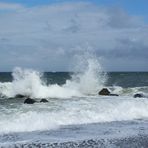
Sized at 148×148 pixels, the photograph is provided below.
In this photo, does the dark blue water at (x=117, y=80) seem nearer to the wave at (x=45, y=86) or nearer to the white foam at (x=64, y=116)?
the wave at (x=45, y=86)

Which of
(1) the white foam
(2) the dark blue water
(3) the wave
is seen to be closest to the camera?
(1) the white foam

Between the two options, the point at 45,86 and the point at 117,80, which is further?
the point at 117,80

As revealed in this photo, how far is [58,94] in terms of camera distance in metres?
38.8

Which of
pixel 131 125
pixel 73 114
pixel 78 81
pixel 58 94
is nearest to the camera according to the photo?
pixel 131 125

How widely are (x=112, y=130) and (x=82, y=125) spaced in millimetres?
2250

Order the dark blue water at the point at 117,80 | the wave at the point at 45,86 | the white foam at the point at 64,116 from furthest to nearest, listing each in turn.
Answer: the dark blue water at the point at 117,80
the wave at the point at 45,86
the white foam at the point at 64,116

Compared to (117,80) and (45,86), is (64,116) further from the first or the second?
(117,80)

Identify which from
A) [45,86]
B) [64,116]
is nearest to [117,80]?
[45,86]

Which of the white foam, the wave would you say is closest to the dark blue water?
the wave

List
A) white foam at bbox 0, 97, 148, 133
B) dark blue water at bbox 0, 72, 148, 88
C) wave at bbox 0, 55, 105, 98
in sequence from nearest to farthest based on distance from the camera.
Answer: white foam at bbox 0, 97, 148, 133
wave at bbox 0, 55, 105, 98
dark blue water at bbox 0, 72, 148, 88

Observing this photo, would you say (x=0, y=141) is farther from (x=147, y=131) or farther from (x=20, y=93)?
(x=20, y=93)

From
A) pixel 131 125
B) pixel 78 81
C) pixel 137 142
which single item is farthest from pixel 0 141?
pixel 78 81

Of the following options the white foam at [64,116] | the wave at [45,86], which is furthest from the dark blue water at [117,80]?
the white foam at [64,116]

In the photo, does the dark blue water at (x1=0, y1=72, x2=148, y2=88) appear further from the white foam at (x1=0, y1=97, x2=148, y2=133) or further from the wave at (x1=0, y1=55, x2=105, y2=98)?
the white foam at (x1=0, y1=97, x2=148, y2=133)
